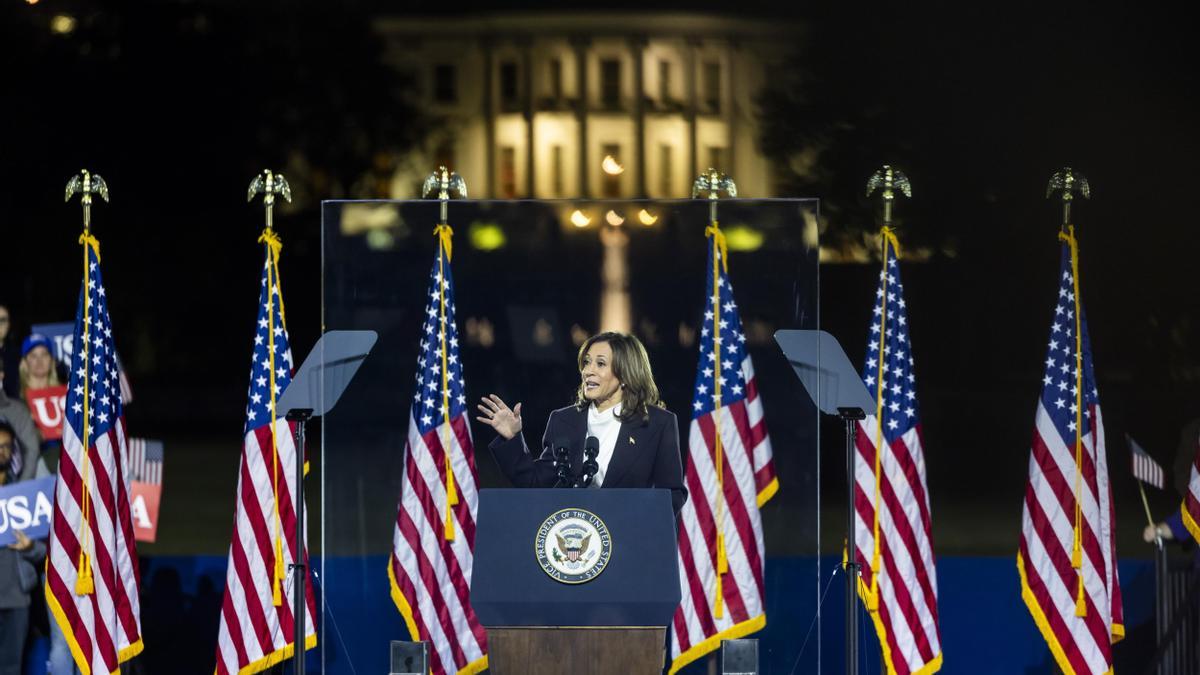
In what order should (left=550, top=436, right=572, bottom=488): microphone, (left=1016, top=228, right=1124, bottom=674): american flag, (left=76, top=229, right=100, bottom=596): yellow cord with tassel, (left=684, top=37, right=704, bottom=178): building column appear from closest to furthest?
(left=550, top=436, right=572, bottom=488): microphone, (left=76, top=229, right=100, bottom=596): yellow cord with tassel, (left=1016, top=228, right=1124, bottom=674): american flag, (left=684, top=37, right=704, bottom=178): building column

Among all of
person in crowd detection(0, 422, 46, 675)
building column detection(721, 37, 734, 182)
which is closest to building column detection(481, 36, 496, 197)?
building column detection(721, 37, 734, 182)

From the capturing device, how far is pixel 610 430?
635 cm

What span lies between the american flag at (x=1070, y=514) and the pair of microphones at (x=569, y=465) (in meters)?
2.13

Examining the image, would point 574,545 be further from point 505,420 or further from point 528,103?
point 528,103

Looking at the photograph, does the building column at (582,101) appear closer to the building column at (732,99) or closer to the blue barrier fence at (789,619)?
the building column at (732,99)

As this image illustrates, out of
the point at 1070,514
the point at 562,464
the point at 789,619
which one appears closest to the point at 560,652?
the point at 562,464

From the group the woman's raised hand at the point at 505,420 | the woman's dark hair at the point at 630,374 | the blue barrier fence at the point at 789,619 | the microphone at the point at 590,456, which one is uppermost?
the woman's dark hair at the point at 630,374

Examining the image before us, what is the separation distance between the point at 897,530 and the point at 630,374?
1460mm

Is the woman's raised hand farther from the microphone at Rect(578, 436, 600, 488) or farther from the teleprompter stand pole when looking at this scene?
the teleprompter stand pole

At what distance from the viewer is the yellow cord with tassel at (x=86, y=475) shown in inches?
278

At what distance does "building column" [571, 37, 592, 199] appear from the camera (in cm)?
1002

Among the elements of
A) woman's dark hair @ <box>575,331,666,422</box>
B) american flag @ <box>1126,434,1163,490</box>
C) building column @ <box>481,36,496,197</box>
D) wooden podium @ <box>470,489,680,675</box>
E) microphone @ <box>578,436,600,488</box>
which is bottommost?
wooden podium @ <box>470,489,680,675</box>

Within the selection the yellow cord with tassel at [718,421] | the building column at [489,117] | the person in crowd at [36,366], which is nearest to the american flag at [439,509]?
the yellow cord with tassel at [718,421]

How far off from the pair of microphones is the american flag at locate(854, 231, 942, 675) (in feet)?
4.98
